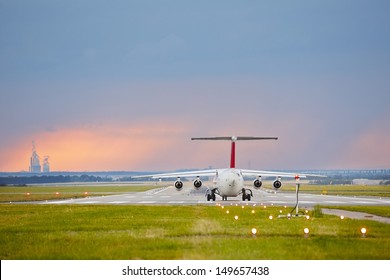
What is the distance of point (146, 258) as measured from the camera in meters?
18.8

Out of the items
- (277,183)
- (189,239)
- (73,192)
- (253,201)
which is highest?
(277,183)

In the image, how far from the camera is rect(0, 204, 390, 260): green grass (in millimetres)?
19703

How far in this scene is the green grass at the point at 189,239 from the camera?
1970 cm

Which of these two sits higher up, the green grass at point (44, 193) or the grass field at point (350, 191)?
the grass field at point (350, 191)

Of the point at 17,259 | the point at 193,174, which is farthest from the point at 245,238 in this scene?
the point at 193,174

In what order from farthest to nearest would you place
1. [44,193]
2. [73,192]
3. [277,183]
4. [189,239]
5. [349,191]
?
[349,191]
[73,192]
[44,193]
[277,183]
[189,239]

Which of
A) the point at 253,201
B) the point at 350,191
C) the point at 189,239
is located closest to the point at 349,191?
the point at 350,191

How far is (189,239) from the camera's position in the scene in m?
23.9

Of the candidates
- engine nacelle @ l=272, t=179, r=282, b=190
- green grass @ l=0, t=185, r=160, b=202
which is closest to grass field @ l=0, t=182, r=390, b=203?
green grass @ l=0, t=185, r=160, b=202

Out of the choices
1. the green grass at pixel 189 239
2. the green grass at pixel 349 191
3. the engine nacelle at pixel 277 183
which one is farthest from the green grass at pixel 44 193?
the green grass at pixel 189 239

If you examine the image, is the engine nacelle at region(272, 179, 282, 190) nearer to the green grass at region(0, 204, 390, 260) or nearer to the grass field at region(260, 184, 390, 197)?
the green grass at region(0, 204, 390, 260)

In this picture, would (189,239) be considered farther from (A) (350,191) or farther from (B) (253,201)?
(A) (350,191)

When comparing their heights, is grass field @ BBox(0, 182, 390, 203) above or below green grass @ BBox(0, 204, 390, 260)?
below

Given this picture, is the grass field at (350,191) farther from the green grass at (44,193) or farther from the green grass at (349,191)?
the green grass at (44,193)
